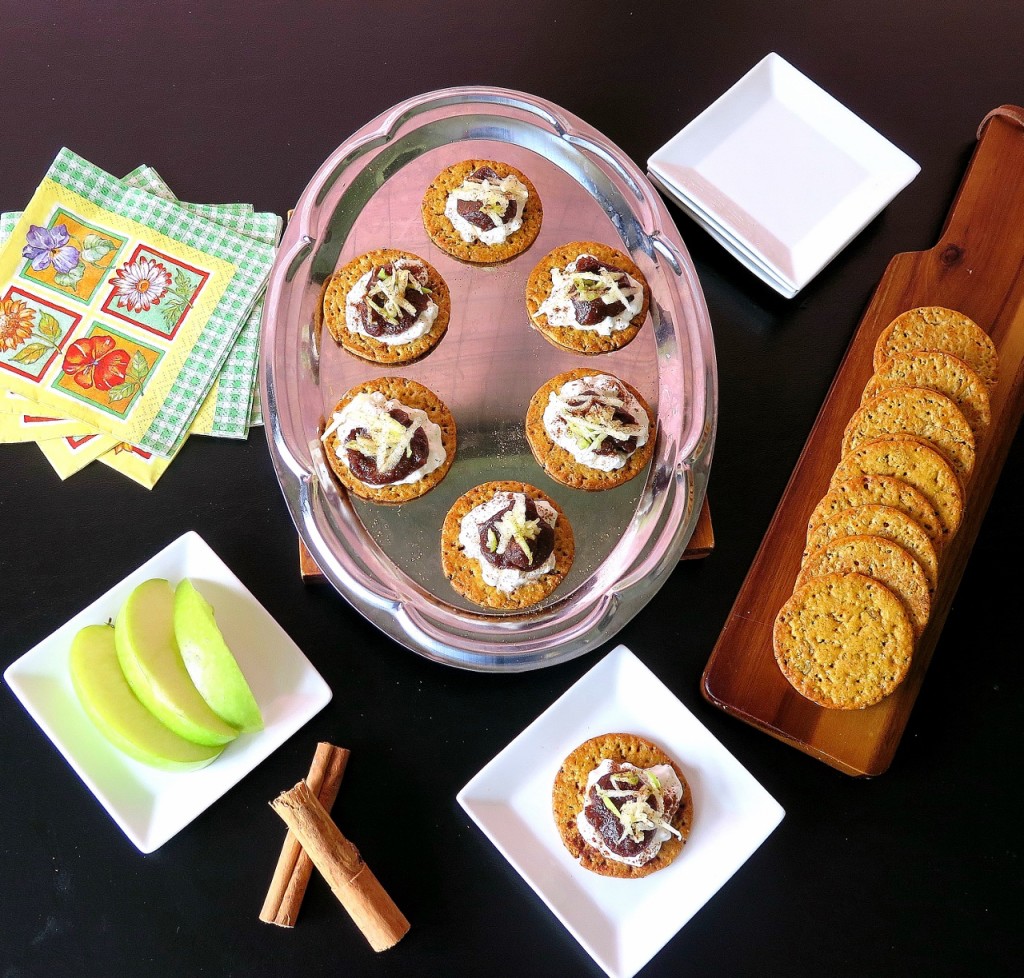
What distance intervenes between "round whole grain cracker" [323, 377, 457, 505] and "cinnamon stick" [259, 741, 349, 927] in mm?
712

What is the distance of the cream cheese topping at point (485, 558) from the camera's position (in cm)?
250

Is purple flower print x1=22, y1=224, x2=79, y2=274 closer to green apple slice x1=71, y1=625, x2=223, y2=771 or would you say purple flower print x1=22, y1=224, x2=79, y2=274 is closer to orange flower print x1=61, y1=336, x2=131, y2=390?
orange flower print x1=61, y1=336, x2=131, y2=390

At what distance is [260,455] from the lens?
274 centimetres

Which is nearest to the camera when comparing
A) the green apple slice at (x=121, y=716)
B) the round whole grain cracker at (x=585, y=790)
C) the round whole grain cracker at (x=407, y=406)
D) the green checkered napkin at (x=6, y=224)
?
the green apple slice at (x=121, y=716)

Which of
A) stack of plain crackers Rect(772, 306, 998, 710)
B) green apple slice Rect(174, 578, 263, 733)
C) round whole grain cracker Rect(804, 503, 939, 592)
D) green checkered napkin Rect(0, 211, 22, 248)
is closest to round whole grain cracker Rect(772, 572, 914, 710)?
stack of plain crackers Rect(772, 306, 998, 710)

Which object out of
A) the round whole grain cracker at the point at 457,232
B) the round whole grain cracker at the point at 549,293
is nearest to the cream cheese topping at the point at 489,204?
the round whole grain cracker at the point at 457,232

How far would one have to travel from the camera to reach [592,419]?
2.52 metres

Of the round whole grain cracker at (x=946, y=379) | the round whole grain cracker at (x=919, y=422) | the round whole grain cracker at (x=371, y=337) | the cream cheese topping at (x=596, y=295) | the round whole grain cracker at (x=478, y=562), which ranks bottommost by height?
the round whole grain cracker at (x=478, y=562)

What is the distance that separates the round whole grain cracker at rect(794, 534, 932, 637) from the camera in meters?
2.50

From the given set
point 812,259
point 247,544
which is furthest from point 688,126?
point 247,544

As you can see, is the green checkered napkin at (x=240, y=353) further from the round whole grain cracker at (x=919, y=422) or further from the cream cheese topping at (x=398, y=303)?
the round whole grain cracker at (x=919, y=422)

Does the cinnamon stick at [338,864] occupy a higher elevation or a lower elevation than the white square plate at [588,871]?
lower

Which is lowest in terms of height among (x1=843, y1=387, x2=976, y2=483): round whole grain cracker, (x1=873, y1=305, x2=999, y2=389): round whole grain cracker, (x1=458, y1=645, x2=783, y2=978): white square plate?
(x1=458, y1=645, x2=783, y2=978): white square plate

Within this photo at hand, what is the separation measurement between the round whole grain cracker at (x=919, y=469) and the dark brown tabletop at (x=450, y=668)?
25 centimetres
